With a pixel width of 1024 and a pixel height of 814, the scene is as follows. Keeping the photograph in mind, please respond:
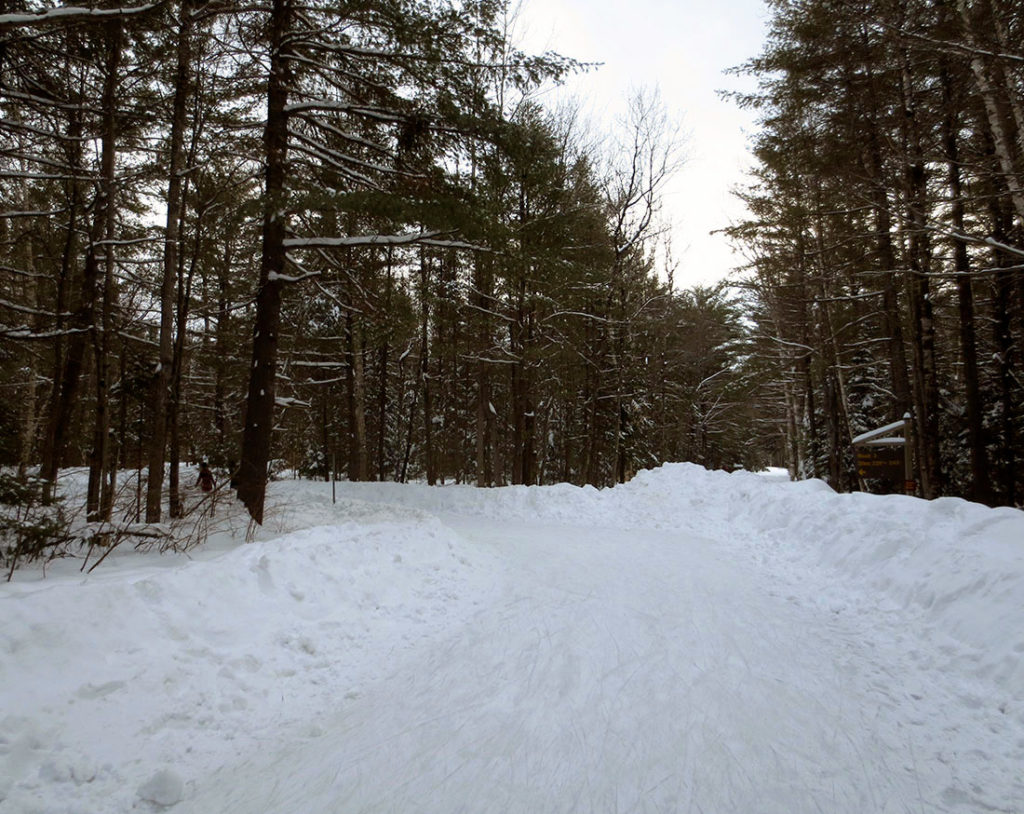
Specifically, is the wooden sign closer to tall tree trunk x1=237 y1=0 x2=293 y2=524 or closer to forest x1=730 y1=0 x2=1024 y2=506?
forest x1=730 y1=0 x2=1024 y2=506

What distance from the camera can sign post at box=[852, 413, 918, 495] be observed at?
31.0ft

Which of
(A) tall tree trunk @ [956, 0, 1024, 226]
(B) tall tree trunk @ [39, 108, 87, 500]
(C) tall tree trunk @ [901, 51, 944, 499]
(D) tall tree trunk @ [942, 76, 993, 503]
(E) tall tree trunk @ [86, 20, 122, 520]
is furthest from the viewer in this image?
(D) tall tree trunk @ [942, 76, 993, 503]

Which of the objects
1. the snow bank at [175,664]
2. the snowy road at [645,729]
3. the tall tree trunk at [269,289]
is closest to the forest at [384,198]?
the tall tree trunk at [269,289]

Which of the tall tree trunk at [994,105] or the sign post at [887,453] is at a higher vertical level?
the tall tree trunk at [994,105]

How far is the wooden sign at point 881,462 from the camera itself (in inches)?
387

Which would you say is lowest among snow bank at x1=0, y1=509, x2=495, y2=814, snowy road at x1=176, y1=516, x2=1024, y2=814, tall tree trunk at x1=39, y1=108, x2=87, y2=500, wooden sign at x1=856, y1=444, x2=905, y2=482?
snowy road at x1=176, y1=516, x2=1024, y2=814

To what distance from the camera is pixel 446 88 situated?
26.5 ft

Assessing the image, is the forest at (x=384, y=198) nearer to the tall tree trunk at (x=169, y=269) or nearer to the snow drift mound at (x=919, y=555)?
the tall tree trunk at (x=169, y=269)

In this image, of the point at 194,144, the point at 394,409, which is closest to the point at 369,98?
the point at 194,144

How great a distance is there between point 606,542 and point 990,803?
19.8ft

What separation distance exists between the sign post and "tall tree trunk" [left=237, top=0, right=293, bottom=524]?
1124cm

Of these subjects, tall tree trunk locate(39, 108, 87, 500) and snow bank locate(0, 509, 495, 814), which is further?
tall tree trunk locate(39, 108, 87, 500)

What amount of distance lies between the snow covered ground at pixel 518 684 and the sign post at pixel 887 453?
4.59 m

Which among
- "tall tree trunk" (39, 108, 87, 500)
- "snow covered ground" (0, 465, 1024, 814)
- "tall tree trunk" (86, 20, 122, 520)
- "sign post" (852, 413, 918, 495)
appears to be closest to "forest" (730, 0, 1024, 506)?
"sign post" (852, 413, 918, 495)
